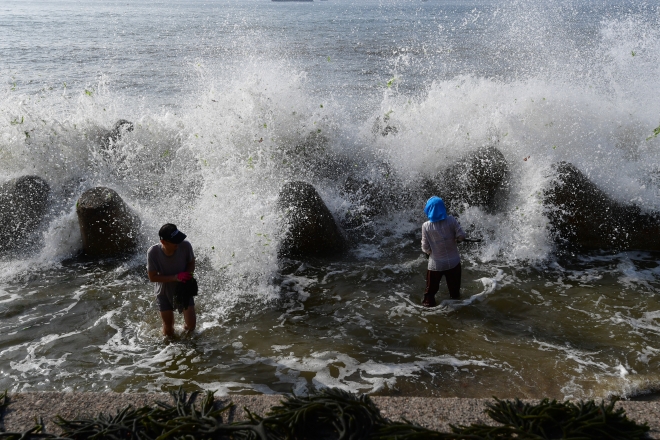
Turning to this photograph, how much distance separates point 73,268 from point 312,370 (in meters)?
4.03

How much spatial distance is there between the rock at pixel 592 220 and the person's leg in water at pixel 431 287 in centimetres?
247

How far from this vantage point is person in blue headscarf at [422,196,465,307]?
5.63m

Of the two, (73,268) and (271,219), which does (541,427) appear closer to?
(271,219)

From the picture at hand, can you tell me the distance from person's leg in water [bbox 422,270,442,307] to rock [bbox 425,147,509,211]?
2545mm

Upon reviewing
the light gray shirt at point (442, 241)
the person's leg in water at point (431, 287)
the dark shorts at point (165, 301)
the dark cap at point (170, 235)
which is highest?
the dark cap at point (170, 235)

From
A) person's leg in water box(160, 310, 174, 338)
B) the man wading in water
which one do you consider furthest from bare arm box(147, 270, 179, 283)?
person's leg in water box(160, 310, 174, 338)

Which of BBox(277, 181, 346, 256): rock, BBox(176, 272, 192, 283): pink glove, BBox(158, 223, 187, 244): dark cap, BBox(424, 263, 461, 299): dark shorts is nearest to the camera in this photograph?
BBox(158, 223, 187, 244): dark cap

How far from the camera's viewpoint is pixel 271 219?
710 cm

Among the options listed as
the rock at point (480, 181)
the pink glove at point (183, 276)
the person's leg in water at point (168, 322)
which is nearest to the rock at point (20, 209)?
the person's leg in water at point (168, 322)

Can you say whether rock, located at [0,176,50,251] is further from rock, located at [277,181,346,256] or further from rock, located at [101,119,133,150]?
rock, located at [277,181,346,256]

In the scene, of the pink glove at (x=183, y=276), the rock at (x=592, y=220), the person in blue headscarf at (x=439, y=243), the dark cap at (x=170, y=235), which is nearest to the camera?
the dark cap at (x=170, y=235)

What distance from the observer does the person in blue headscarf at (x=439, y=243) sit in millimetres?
5629

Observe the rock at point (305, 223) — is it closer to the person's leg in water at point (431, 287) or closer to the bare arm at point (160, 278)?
the person's leg in water at point (431, 287)

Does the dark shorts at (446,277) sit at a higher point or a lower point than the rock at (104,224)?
lower
